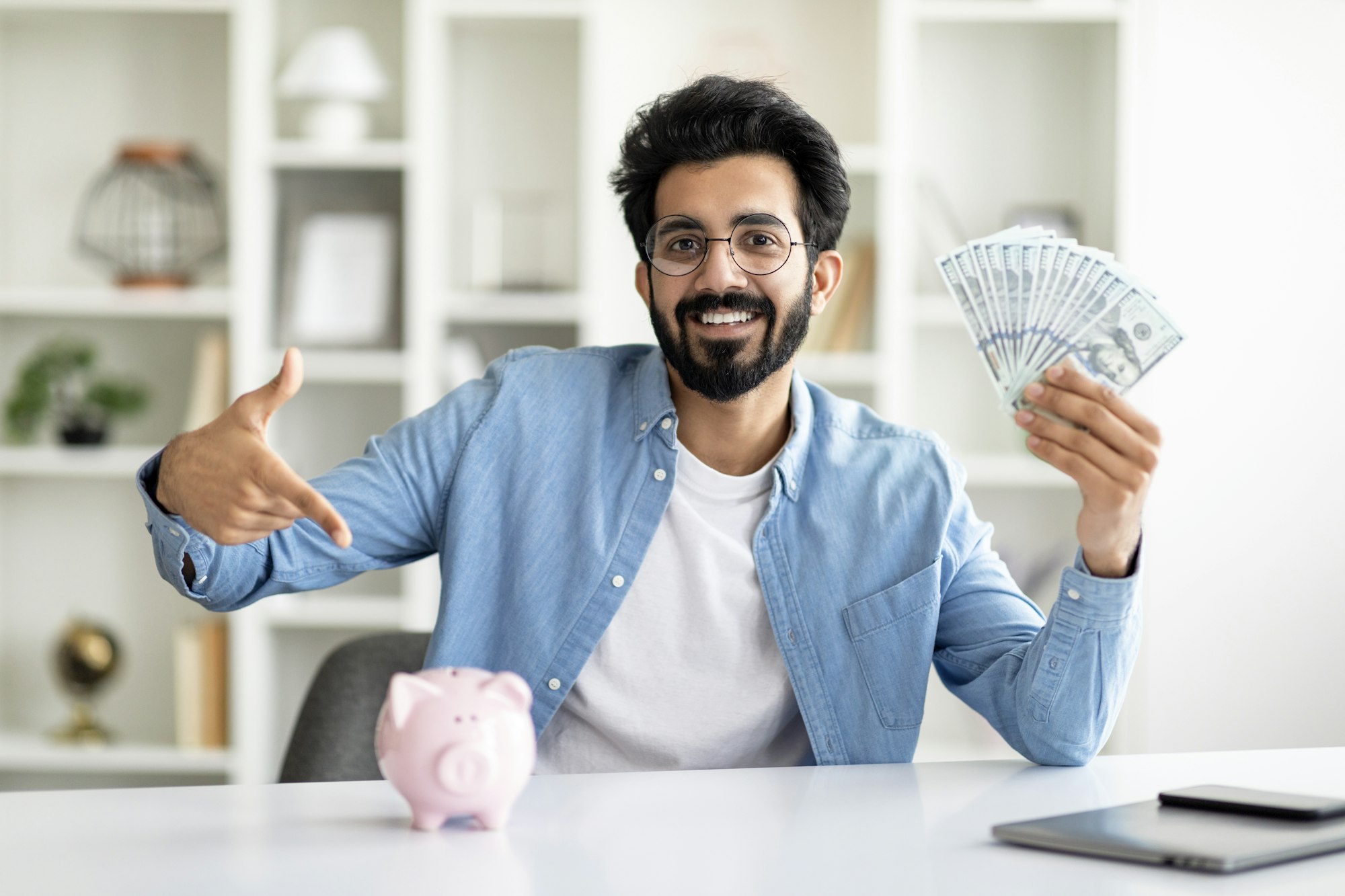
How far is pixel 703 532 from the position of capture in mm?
1615

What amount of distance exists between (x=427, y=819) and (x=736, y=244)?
88cm

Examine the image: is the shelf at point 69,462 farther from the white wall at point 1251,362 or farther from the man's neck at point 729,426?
the white wall at point 1251,362

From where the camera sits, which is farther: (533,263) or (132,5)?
(533,263)

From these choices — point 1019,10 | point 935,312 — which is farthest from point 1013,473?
point 1019,10

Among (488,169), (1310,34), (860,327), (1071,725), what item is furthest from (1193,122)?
(1071,725)

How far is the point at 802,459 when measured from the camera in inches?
65.7

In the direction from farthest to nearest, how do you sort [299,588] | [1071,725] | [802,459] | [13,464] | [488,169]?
[488,169] < [13,464] < [802,459] < [299,588] < [1071,725]

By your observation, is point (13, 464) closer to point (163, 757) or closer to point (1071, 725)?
point (163, 757)

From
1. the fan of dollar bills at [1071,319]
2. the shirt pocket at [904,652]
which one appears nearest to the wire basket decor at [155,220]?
the shirt pocket at [904,652]

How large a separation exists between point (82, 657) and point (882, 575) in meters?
2.07

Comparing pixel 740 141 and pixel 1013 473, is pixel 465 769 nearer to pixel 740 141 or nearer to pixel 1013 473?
pixel 740 141

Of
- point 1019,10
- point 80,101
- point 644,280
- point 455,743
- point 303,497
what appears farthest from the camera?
point 80,101

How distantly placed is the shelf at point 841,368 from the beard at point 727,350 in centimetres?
116

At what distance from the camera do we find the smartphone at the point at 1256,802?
1.04 metres
